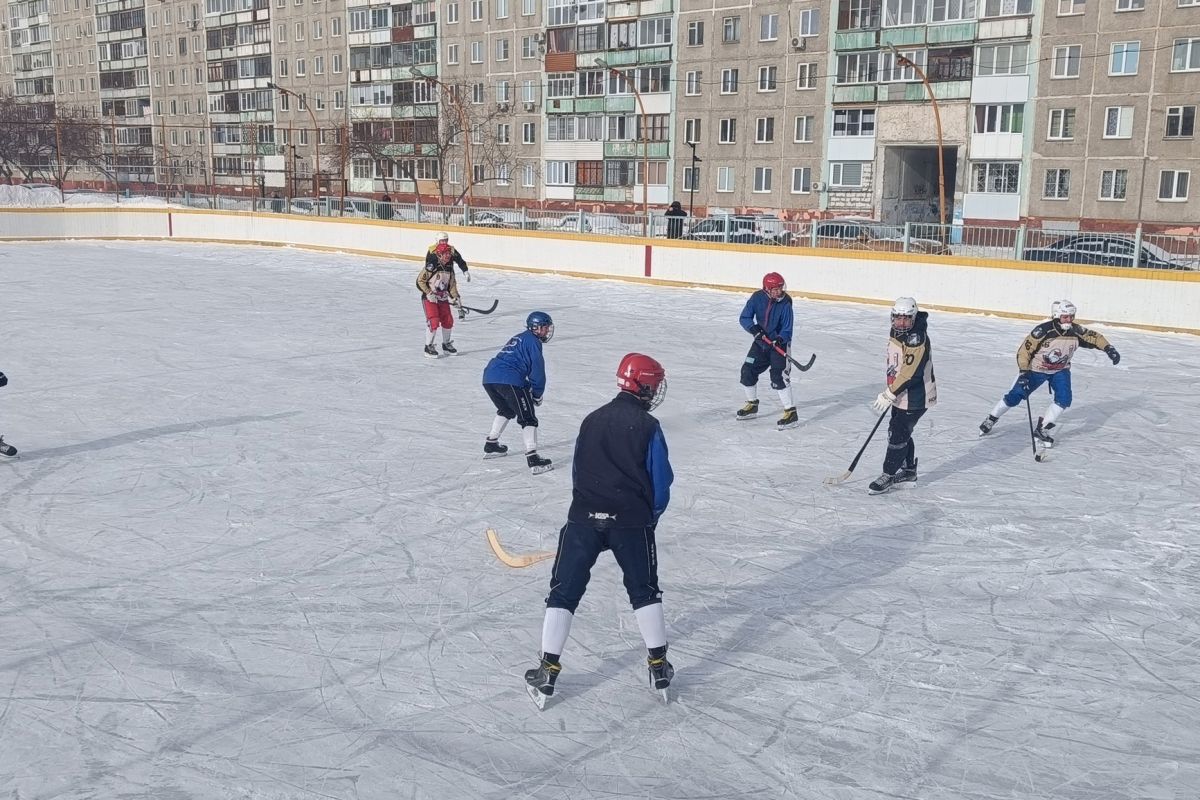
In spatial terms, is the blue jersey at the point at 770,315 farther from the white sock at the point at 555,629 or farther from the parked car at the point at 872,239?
the parked car at the point at 872,239

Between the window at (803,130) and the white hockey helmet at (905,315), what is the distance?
38076mm

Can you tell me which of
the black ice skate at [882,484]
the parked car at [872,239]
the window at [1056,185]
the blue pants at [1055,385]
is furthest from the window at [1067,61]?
the black ice skate at [882,484]

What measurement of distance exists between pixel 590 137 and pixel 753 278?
3247 cm

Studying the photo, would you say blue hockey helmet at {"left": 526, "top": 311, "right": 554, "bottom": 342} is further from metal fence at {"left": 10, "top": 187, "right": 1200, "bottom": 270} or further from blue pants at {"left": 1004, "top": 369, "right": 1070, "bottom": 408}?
metal fence at {"left": 10, "top": 187, "right": 1200, "bottom": 270}

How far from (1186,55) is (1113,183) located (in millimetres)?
4623

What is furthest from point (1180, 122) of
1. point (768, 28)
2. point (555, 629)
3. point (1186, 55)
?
point (555, 629)

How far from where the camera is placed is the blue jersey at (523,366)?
7934 millimetres

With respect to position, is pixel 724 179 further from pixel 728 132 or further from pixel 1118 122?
pixel 1118 122

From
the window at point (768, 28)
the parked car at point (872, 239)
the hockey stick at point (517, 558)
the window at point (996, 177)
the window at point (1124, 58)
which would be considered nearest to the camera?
the hockey stick at point (517, 558)

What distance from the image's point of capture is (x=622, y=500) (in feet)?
14.3

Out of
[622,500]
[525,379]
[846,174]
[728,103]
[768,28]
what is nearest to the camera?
[622,500]

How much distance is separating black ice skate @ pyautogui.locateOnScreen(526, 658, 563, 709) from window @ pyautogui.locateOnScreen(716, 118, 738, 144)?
43.6 metres

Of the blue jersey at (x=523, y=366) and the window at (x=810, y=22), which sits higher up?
the window at (x=810, y=22)

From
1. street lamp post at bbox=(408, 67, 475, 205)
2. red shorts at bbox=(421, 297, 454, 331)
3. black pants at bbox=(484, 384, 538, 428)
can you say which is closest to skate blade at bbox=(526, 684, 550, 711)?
black pants at bbox=(484, 384, 538, 428)
